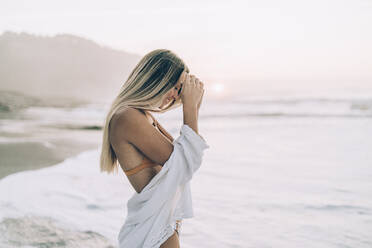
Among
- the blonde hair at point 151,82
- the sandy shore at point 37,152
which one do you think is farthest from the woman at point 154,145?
the sandy shore at point 37,152

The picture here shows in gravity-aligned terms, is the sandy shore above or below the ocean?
below

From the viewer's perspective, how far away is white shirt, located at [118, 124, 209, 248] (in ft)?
4.82

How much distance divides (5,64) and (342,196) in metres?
46.5

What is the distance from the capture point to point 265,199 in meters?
4.30

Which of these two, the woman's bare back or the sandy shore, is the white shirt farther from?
the sandy shore

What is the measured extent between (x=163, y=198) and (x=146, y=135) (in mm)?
306

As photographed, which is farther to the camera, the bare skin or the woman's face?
the woman's face

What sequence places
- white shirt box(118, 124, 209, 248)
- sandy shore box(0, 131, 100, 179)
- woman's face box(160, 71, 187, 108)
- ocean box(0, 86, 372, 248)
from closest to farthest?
white shirt box(118, 124, 209, 248) < woman's face box(160, 71, 187, 108) < ocean box(0, 86, 372, 248) < sandy shore box(0, 131, 100, 179)

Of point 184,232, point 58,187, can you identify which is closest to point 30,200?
point 58,187

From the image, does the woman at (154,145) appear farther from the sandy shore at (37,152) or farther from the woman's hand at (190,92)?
the sandy shore at (37,152)

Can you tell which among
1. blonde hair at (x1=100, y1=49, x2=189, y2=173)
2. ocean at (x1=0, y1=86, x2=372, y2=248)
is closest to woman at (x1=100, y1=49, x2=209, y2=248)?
blonde hair at (x1=100, y1=49, x2=189, y2=173)

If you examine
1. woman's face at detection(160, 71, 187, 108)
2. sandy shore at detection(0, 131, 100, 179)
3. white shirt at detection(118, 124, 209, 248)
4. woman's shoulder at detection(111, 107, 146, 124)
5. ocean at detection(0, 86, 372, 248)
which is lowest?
sandy shore at detection(0, 131, 100, 179)

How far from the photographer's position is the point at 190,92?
157 centimetres

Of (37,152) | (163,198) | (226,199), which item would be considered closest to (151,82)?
(163,198)
